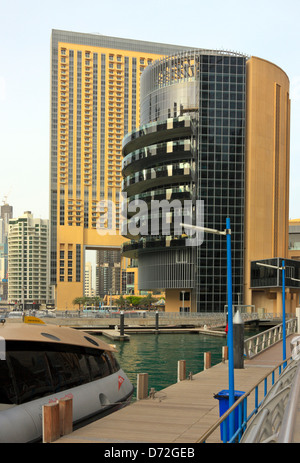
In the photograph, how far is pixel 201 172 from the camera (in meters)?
108

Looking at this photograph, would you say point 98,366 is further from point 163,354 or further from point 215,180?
point 215,180

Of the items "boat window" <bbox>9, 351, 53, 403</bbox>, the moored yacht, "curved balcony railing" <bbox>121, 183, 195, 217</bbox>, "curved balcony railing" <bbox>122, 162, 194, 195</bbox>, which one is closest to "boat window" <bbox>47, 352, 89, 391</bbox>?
the moored yacht

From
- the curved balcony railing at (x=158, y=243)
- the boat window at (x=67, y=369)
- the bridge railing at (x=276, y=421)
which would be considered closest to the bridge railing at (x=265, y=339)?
the boat window at (x=67, y=369)

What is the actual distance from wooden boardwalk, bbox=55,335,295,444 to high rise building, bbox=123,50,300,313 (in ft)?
271

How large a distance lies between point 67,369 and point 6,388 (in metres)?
3.55

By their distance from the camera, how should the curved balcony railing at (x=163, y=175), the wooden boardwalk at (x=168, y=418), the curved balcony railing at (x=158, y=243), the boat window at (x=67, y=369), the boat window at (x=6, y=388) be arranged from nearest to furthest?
the boat window at (x=6, y=388) → the wooden boardwalk at (x=168, y=418) → the boat window at (x=67, y=369) → the curved balcony railing at (x=158, y=243) → the curved balcony railing at (x=163, y=175)

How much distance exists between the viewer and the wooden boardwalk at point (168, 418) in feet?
47.2

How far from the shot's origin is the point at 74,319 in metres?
88.4

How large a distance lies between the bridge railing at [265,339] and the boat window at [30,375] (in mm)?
18086

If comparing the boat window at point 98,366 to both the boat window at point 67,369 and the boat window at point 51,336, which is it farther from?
the boat window at point 51,336
